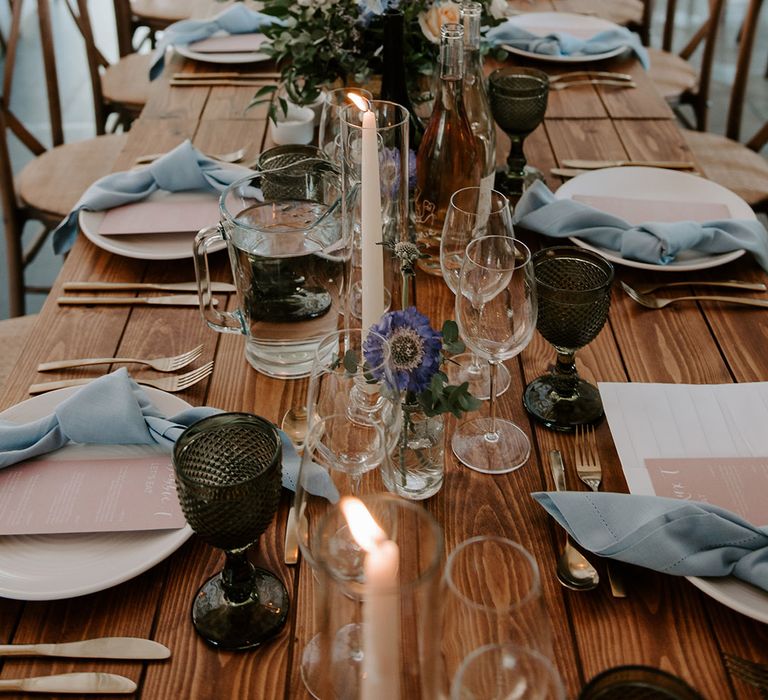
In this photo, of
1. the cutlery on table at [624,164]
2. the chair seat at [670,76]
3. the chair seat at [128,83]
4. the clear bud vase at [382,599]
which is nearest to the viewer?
the clear bud vase at [382,599]

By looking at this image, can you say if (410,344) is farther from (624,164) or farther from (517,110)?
(624,164)

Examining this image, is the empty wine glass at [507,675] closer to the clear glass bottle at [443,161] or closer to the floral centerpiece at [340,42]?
the clear glass bottle at [443,161]

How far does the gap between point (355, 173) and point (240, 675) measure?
24.2 inches

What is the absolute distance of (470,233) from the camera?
1084 mm

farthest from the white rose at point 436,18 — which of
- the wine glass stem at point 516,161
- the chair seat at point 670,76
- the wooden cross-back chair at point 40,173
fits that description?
the chair seat at point 670,76

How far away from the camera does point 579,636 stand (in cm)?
81

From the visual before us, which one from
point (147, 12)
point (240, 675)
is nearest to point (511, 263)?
point (240, 675)

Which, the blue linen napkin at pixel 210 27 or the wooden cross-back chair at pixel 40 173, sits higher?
the blue linen napkin at pixel 210 27

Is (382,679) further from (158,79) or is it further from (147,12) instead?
(147,12)

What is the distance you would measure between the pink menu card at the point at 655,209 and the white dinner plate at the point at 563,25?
677 mm

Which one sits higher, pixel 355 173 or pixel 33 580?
pixel 355 173

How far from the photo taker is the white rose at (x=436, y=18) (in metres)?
1.39

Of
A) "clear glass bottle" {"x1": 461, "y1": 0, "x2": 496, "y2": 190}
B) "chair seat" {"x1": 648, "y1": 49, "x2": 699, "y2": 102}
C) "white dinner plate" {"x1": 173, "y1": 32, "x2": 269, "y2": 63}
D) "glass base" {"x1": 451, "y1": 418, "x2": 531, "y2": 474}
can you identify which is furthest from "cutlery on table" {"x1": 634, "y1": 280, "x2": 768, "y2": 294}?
"chair seat" {"x1": 648, "y1": 49, "x2": 699, "y2": 102}

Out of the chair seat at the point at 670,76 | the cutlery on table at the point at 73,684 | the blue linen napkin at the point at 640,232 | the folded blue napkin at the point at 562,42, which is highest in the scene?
the folded blue napkin at the point at 562,42
